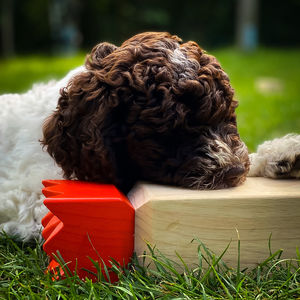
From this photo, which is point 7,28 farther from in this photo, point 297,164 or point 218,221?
point 218,221

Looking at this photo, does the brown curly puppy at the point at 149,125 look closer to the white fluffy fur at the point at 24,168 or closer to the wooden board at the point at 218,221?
the wooden board at the point at 218,221

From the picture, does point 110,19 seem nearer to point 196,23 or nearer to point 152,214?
point 196,23

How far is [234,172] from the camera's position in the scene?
290cm

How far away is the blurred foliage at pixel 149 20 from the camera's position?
1030 inches

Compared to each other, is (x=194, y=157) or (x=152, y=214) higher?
(x=194, y=157)

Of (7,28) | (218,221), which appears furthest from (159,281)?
(7,28)

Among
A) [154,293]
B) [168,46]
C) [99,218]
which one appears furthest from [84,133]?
[154,293]

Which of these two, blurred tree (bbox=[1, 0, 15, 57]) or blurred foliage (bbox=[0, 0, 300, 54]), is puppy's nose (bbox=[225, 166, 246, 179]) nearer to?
blurred tree (bbox=[1, 0, 15, 57])

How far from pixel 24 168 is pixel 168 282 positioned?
1454 mm

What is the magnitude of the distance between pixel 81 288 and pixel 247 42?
60.7 feet

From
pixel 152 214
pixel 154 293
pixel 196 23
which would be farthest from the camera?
pixel 196 23

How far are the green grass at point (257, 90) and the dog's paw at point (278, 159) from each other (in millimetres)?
2293

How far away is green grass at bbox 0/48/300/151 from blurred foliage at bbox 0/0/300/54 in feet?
32.5

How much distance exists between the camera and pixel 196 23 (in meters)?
27.2
